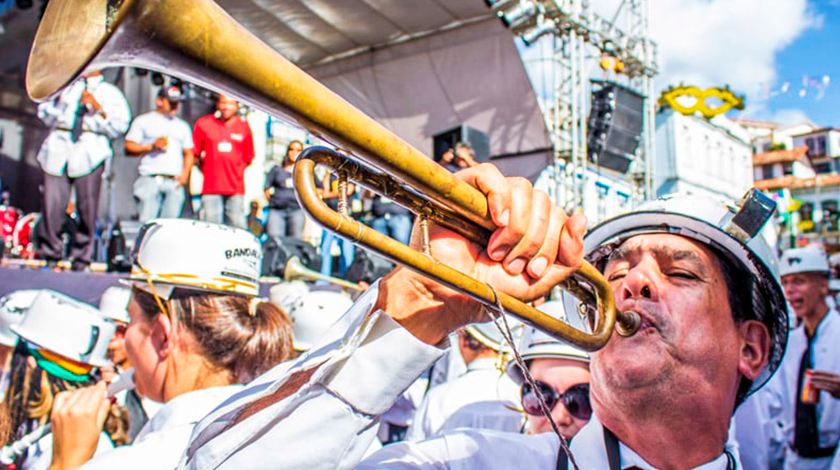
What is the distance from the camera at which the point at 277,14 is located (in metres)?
11.0

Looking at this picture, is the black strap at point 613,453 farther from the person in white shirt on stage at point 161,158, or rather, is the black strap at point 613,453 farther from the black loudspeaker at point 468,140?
the black loudspeaker at point 468,140

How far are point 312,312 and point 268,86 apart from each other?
3923mm

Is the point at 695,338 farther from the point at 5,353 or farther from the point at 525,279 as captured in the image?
the point at 5,353

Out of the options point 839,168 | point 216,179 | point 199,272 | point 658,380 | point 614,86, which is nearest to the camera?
point 658,380

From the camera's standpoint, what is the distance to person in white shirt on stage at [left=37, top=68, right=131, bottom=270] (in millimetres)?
6348

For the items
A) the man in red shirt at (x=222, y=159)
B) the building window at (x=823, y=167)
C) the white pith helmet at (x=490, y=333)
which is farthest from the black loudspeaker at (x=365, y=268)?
the building window at (x=823, y=167)

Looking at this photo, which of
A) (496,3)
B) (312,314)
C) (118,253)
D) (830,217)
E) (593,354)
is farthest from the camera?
(830,217)

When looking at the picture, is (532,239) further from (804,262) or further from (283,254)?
(283,254)

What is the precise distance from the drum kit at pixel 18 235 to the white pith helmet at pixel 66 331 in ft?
20.4

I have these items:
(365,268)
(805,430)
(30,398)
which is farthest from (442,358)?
(365,268)

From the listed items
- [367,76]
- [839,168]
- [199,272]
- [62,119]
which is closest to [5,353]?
[199,272]

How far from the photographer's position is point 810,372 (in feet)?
12.8

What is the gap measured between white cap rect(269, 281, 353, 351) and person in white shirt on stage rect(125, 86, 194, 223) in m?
2.59

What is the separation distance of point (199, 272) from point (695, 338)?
5.75 ft
